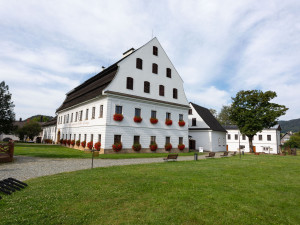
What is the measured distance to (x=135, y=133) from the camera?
2381 centimetres

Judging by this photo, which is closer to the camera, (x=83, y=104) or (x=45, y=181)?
(x=45, y=181)

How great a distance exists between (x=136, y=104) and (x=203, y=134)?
17.4 metres

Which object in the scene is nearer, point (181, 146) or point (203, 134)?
point (181, 146)

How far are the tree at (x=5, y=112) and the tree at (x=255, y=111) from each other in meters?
44.0

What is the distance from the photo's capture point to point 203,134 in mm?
35719

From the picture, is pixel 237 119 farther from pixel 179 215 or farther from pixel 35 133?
pixel 35 133

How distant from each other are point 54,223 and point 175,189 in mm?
4156

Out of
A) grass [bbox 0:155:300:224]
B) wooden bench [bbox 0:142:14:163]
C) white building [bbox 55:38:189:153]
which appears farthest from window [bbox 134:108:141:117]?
grass [bbox 0:155:300:224]

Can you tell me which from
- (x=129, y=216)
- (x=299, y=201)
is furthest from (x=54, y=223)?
(x=299, y=201)

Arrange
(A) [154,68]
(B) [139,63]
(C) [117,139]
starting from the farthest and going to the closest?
(A) [154,68] → (B) [139,63] → (C) [117,139]

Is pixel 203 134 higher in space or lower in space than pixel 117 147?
higher

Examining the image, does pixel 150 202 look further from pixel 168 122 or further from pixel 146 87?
pixel 168 122

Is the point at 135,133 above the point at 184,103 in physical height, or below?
below

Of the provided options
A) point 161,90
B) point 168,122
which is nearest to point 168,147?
point 168,122
